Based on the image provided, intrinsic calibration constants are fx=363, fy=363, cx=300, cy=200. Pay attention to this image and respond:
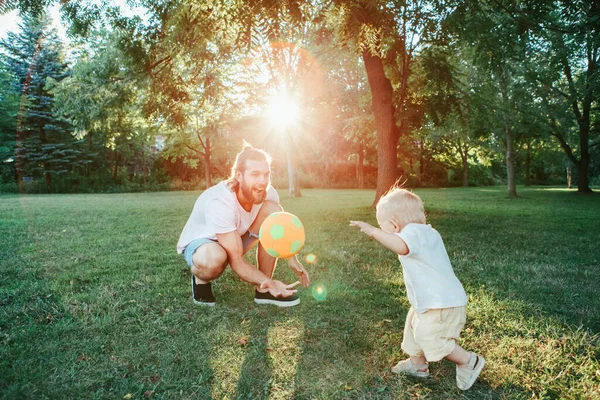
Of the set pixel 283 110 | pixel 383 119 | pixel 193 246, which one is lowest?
pixel 193 246

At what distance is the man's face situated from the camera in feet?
11.2

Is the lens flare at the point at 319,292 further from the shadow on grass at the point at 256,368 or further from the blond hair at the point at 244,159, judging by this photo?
the blond hair at the point at 244,159

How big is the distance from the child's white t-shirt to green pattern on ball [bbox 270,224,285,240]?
1.23 metres

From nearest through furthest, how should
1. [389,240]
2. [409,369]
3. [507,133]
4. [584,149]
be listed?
1. [389,240]
2. [409,369]
3. [507,133]
4. [584,149]

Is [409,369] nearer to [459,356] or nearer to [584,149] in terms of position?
[459,356]

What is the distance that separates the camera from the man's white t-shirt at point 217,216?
3.31 metres

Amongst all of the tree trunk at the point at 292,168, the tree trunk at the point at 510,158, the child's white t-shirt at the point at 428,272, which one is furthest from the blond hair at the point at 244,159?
the tree trunk at the point at 510,158

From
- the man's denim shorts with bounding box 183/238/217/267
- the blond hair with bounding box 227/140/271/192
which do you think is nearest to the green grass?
the man's denim shorts with bounding box 183/238/217/267

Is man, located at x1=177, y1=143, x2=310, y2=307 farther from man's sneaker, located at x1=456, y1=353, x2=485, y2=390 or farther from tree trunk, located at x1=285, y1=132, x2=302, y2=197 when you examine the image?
tree trunk, located at x1=285, y1=132, x2=302, y2=197

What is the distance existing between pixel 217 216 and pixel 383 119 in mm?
8243

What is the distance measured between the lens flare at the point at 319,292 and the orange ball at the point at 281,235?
0.73 meters

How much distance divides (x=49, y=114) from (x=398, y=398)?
116ft

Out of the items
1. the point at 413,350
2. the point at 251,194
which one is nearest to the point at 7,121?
the point at 251,194

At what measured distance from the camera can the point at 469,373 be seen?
91.6 inches
